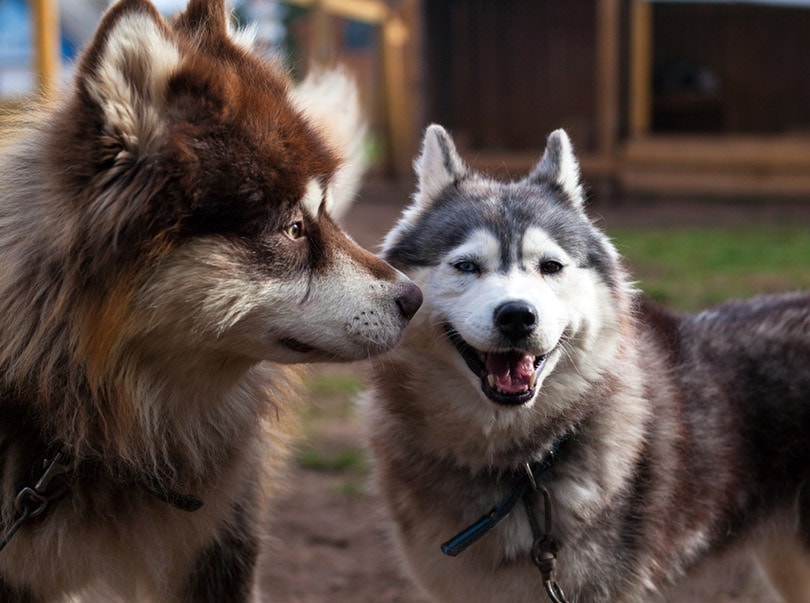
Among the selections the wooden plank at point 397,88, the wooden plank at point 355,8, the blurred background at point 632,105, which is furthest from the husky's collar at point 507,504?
the wooden plank at point 397,88

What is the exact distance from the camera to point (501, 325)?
2719 millimetres

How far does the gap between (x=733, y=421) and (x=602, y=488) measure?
0.62 meters

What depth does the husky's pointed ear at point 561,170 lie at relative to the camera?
11.0 feet

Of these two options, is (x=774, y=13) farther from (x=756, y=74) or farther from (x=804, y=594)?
(x=804, y=594)

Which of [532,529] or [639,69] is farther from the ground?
[639,69]

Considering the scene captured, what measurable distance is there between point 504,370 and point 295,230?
2.50ft

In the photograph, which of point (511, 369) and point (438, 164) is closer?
point (511, 369)

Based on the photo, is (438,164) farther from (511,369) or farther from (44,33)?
(44,33)

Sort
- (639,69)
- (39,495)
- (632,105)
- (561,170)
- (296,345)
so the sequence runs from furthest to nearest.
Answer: (632,105) < (639,69) < (561,170) < (296,345) < (39,495)

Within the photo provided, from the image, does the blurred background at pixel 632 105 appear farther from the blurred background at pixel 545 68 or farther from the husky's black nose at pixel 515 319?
the husky's black nose at pixel 515 319

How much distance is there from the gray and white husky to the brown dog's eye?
55 centimetres

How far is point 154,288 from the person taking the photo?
237cm

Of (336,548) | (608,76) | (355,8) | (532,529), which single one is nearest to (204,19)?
(532,529)

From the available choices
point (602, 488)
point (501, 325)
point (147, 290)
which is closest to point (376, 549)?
point (602, 488)
